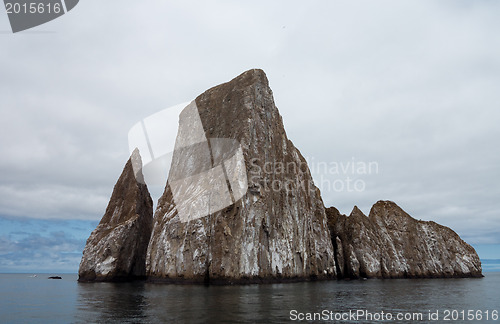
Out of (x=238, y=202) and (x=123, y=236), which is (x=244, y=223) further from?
(x=123, y=236)

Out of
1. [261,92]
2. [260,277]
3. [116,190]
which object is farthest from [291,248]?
[116,190]

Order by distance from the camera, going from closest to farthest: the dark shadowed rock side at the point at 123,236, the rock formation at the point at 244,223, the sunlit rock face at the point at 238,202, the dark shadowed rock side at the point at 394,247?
the sunlit rock face at the point at 238,202 < the rock formation at the point at 244,223 < the dark shadowed rock side at the point at 123,236 < the dark shadowed rock side at the point at 394,247

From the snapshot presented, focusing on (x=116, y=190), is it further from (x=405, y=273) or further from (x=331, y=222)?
(x=405, y=273)

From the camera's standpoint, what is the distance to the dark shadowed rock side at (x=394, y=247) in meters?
85.6

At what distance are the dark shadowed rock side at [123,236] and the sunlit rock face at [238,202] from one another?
939 cm

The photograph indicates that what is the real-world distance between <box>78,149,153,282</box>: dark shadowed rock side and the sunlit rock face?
30.8 ft

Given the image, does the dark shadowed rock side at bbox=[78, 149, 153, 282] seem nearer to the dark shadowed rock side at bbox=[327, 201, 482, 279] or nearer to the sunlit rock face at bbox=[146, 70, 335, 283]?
the sunlit rock face at bbox=[146, 70, 335, 283]

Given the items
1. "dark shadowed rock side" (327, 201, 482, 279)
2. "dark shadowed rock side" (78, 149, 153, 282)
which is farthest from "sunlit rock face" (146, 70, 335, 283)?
"dark shadowed rock side" (327, 201, 482, 279)

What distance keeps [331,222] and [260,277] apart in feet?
143

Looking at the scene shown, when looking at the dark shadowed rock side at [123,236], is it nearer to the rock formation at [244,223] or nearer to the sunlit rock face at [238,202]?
the rock formation at [244,223]

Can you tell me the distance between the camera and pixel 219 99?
77.9 meters

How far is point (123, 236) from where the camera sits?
71.6 metres

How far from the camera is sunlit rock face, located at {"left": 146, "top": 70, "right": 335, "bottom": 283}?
2217 inches

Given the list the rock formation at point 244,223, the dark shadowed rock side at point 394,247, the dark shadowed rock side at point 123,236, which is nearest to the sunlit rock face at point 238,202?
the rock formation at point 244,223
